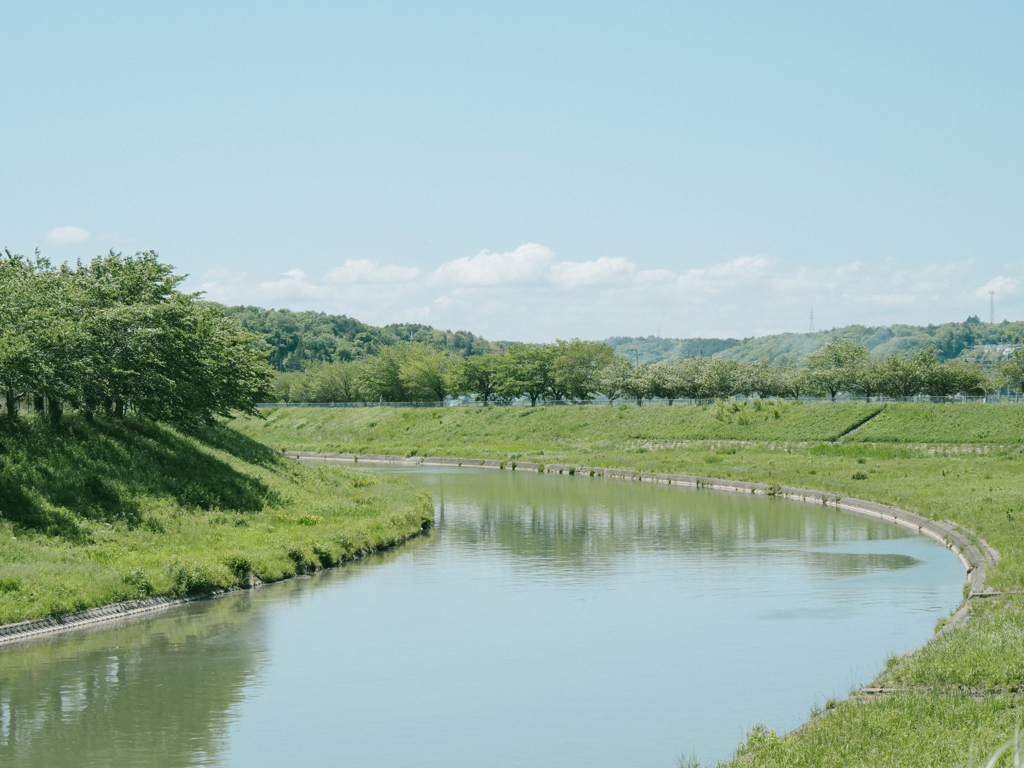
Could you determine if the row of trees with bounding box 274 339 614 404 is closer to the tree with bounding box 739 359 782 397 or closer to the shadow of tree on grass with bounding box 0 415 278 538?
the tree with bounding box 739 359 782 397

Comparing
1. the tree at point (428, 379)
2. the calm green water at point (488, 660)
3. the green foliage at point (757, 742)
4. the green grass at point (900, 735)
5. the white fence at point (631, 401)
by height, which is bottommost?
the calm green water at point (488, 660)

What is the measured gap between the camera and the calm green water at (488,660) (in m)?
16.3

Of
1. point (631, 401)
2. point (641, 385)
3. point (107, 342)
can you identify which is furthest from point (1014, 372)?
point (107, 342)

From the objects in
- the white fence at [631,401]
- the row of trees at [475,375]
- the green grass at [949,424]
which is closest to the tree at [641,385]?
the white fence at [631,401]

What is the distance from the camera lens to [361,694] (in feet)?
62.7

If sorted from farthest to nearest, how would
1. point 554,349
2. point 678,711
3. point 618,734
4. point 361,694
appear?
point 554,349, point 361,694, point 678,711, point 618,734

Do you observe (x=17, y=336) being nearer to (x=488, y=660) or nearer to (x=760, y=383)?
(x=488, y=660)

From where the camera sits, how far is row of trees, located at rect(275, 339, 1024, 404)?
96188mm

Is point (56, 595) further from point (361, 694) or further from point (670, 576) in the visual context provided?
point (670, 576)

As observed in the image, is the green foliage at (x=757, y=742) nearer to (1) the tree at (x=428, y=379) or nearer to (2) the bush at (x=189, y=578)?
(2) the bush at (x=189, y=578)

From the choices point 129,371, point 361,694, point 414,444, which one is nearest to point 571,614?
point 361,694

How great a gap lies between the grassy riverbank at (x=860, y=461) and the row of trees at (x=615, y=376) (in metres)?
10.7

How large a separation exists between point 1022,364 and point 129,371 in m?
82.0

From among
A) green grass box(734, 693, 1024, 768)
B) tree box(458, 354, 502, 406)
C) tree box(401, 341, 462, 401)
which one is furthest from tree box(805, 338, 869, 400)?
green grass box(734, 693, 1024, 768)
